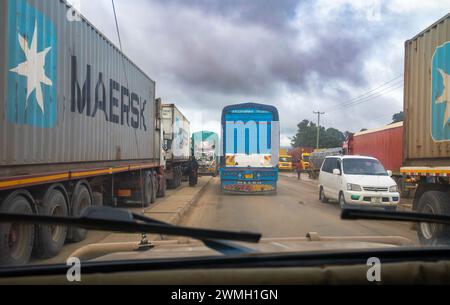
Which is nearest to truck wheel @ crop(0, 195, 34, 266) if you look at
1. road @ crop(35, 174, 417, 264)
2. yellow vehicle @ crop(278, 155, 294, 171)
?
road @ crop(35, 174, 417, 264)

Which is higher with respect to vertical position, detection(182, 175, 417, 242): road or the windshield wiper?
the windshield wiper

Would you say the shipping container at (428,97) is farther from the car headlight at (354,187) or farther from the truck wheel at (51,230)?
the truck wheel at (51,230)


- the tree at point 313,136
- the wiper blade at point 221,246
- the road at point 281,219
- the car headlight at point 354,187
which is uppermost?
the tree at point 313,136

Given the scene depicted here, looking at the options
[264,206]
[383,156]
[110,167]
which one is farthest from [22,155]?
[383,156]

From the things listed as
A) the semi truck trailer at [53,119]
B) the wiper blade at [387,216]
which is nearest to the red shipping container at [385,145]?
the semi truck trailer at [53,119]

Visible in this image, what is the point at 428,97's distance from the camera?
988 centimetres

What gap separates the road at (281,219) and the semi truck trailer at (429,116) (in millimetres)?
873

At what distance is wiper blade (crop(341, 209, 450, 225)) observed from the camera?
231 cm

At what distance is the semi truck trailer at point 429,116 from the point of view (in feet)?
29.9

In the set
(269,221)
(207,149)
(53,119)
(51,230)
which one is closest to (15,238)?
(51,230)

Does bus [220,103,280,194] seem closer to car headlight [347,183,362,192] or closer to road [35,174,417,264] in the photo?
road [35,174,417,264]

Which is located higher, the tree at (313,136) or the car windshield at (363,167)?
the tree at (313,136)

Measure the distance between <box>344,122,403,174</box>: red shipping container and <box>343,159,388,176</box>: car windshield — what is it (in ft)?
12.7

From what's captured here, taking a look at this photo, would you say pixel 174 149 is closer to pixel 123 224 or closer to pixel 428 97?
pixel 428 97
